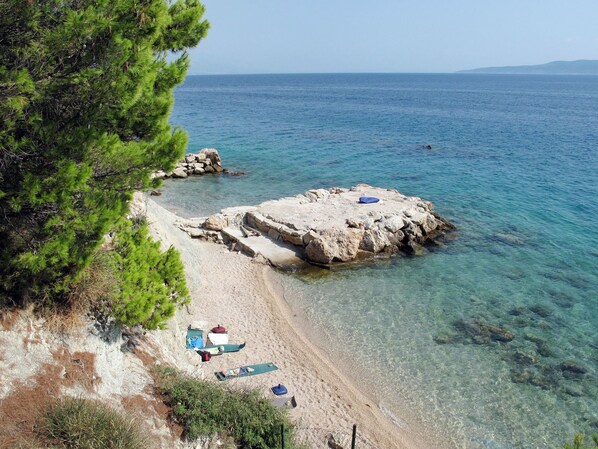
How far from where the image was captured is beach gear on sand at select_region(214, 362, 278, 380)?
15750 mm

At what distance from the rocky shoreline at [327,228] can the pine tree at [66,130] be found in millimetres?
16269

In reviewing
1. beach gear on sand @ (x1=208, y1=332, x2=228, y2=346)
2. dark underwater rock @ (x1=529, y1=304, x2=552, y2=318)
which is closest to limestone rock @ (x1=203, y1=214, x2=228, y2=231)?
beach gear on sand @ (x1=208, y1=332, x2=228, y2=346)

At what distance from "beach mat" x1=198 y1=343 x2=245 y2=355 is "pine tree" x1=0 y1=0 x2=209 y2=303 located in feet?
25.1

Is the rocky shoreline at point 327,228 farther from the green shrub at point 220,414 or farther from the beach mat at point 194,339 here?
the green shrub at point 220,414

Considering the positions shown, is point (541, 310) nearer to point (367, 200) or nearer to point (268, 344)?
point (268, 344)

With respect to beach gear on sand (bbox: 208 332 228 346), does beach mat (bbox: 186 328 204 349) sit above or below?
above

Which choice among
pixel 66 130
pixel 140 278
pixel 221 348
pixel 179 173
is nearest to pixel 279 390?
pixel 221 348

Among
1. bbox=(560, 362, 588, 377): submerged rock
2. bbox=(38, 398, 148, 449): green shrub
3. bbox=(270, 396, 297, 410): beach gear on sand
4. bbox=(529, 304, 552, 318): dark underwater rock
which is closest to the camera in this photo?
bbox=(38, 398, 148, 449): green shrub

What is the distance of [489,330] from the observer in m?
20.0

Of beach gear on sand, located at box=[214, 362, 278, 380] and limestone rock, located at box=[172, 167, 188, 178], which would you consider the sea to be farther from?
beach gear on sand, located at box=[214, 362, 278, 380]

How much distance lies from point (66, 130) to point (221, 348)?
35.0 ft

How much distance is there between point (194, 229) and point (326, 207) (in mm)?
9326

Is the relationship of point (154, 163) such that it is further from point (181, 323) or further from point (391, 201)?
point (391, 201)

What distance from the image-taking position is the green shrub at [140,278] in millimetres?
11633
